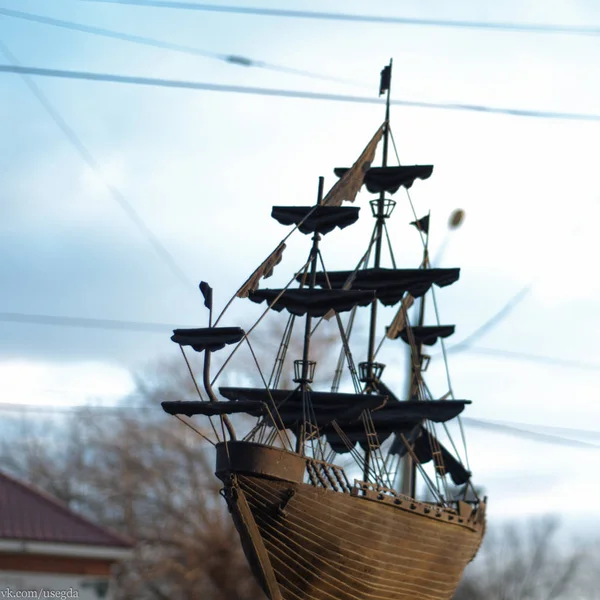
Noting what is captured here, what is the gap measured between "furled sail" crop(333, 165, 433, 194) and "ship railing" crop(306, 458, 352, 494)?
8113 mm

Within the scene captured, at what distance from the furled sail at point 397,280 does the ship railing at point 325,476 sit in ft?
22.7

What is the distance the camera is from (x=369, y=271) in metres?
23.5

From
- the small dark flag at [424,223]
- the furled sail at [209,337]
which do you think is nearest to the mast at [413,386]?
the small dark flag at [424,223]

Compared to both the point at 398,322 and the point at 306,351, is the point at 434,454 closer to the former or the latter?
the point at 398,322

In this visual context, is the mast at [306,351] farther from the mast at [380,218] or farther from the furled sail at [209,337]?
the mast at [380,218]

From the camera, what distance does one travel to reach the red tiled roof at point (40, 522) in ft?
71.2

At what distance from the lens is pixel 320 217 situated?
18125 millimetres

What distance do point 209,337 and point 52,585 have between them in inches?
339

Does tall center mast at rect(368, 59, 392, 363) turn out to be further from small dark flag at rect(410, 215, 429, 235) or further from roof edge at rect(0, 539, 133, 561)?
roof edge at rect(0, 539, 133, 561)

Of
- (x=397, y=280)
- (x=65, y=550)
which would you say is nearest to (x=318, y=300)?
(x=397, y=280)

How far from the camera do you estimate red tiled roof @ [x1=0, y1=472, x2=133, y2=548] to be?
71.2 ft

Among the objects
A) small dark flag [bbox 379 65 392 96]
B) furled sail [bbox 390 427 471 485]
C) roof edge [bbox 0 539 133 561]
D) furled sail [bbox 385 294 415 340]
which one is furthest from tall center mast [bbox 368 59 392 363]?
roof edge [bbox 0 539 133 561]

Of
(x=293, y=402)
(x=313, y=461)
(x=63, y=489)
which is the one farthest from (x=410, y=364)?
(x=63, y=489)

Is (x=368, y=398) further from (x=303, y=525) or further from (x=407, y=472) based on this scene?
(x=407, y=472)
